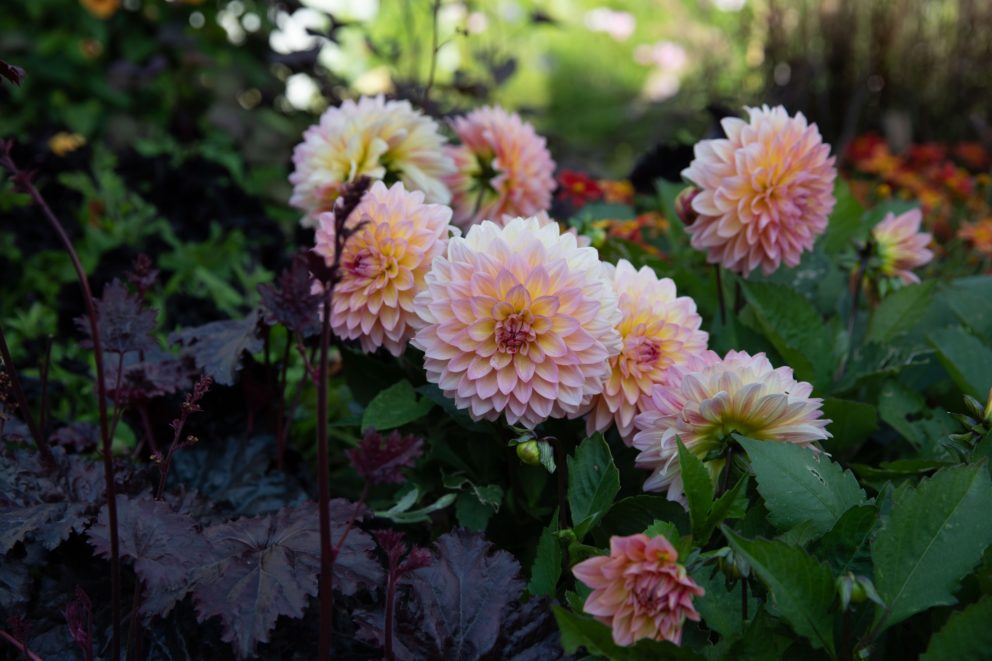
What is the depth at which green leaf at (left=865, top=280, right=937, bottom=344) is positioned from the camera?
1.60 m

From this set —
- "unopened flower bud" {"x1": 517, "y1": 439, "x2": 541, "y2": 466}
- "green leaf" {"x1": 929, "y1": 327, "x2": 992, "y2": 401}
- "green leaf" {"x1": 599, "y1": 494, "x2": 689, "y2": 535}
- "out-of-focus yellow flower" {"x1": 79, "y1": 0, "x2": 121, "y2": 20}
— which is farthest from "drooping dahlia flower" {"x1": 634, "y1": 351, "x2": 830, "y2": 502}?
"out-of-focus yellow flower" {"x1": 79, "y1": 0, "x2": 121, "y2": 20}

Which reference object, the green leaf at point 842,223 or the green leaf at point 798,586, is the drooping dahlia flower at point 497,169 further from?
the green leaf at point 798,586

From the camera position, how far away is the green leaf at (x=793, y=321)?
1.49 m

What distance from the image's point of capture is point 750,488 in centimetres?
118

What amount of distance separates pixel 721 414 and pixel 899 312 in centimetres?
74

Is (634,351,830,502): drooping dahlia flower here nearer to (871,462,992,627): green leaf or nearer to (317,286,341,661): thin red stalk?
(871,462,992,627): green leaf

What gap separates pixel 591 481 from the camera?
3.65 feet

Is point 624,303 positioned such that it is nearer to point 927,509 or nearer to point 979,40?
point 927,509

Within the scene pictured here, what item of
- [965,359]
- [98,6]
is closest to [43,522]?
[965,359]

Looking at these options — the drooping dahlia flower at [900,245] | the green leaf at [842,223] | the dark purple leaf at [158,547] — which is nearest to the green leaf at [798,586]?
the dark purple leaf at [158,547]

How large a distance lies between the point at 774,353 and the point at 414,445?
0.82m

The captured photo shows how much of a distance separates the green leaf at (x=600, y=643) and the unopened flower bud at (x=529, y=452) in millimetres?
190

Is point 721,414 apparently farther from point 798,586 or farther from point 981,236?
point 981,236

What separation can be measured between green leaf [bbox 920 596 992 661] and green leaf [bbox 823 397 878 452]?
49cm
